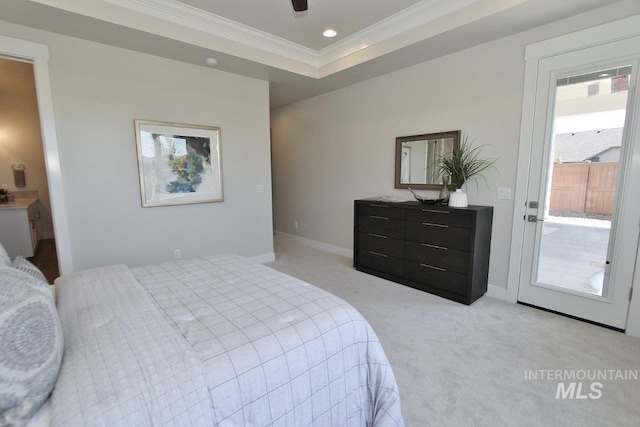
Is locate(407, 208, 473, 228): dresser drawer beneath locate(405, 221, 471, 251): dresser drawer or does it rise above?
above

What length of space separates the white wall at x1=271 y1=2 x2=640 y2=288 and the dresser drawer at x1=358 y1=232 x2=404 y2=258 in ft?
2.26

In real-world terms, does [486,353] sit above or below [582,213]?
below

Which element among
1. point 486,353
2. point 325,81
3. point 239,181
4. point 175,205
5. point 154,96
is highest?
point 325,81

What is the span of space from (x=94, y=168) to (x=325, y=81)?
9.99 ft

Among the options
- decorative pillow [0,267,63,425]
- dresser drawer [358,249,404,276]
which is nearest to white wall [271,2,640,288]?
dresser drawer [358,249,404,276]

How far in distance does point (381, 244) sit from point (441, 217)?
87 centimetres

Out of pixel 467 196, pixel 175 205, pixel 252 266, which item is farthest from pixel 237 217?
pixel 467 196

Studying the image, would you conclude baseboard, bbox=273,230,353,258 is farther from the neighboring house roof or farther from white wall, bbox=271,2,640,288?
the neighboring house roof

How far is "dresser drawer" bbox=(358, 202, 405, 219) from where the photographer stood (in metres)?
3.45

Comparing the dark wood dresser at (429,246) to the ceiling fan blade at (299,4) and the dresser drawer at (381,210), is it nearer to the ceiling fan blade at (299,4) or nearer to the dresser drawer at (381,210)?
the dresser drawer at (381,210)

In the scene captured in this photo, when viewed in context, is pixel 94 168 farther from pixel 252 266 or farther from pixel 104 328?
pixel 104 328

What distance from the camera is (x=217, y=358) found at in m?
1.06

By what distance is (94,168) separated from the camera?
3.03 metres

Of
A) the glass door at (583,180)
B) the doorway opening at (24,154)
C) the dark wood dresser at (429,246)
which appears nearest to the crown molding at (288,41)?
the glass door at (583,180)
